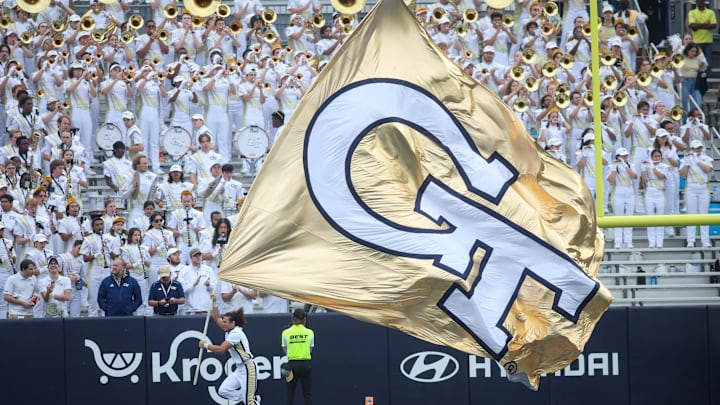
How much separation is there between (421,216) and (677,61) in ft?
43.0

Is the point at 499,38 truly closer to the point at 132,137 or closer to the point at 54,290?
the point at 132,137

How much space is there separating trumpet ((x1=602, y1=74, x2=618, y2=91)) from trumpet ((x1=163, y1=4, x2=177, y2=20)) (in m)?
6.67

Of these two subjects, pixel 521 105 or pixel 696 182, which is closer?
pixel 696 182

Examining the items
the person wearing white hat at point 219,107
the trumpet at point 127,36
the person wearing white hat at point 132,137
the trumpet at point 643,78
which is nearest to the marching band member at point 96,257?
the person wearing white hat at point 132,137

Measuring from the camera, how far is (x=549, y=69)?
745 inches

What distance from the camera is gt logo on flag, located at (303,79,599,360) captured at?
711cm

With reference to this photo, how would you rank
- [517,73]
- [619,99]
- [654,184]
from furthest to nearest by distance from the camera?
[517,73] → [619,99] → [654,184]

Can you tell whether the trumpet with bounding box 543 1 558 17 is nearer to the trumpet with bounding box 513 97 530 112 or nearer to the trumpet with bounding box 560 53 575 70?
the trumpet with bounding box 560 53 575 70

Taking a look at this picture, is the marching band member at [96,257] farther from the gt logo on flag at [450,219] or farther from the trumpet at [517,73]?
the gt logo on flag at [450,219]

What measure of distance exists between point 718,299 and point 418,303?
906 centimetres

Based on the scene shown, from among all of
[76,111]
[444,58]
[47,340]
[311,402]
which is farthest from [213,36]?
[444,58]

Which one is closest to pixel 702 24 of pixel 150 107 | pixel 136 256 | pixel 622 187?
pixel 622 187

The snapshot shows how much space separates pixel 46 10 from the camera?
19.7 m

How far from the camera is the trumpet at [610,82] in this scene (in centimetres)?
1866
